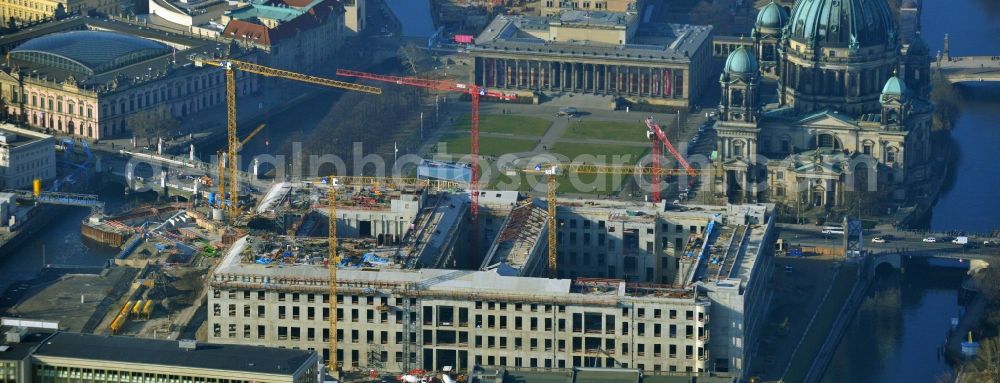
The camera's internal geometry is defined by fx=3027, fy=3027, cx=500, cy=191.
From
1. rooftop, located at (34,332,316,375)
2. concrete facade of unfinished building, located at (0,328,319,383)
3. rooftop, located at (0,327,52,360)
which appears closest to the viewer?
rooftop, located at (0,327,52,360)

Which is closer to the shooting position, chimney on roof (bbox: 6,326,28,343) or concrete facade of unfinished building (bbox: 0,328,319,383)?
concrete facade of unfinished building (bbox: 0,328,319,383)

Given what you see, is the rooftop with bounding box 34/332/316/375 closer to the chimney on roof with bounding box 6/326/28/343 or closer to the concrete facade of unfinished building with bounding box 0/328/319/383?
the concrete facade of unfinished building with bounding box 0/328/319/383

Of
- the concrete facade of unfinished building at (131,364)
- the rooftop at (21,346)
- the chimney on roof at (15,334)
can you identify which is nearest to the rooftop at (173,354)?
the concrete facade of unfinished building at (131,364)

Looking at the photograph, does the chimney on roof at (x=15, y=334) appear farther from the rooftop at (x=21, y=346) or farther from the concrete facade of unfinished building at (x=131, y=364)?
the rooftop at (x=21, y=346)

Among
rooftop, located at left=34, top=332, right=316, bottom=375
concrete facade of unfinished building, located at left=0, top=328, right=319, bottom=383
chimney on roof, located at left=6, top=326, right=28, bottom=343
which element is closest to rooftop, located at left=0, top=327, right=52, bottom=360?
concrete facade of unfinished building, located at left=0, top=328, right=319, bottom=383

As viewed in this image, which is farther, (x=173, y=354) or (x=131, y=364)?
(x=173, y=354)

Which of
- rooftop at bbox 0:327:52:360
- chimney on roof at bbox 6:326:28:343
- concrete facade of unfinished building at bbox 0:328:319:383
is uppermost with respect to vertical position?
chimney on roof at bbox 6:326:28:343

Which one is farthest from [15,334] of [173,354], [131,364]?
[173,354]

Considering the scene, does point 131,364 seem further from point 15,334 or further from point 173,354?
point 15,334

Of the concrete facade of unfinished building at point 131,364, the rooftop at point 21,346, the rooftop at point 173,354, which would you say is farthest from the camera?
the rooftop at point 173,354
